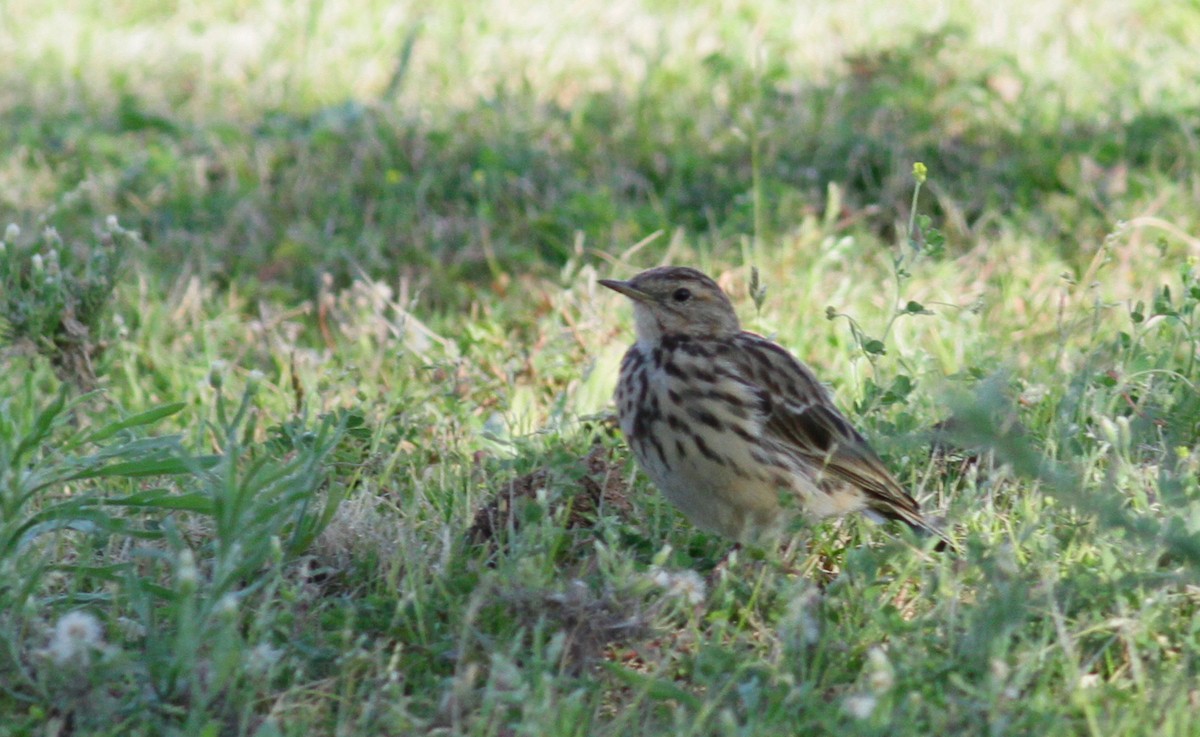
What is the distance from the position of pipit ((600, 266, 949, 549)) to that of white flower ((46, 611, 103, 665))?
169cm

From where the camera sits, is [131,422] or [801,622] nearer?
[801,622]

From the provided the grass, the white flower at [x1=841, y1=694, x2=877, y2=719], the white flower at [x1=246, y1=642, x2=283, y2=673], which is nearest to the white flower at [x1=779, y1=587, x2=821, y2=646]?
the grass

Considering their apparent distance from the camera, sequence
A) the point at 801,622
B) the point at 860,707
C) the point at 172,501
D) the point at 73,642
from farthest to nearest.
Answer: the point at 172,501, the point at 801,622, the point at 73,642, the point at 860,707

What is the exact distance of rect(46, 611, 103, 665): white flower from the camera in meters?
3.51

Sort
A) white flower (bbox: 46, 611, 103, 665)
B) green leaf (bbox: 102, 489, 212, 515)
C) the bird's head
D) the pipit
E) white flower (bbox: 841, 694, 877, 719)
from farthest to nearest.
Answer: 1. the bird's head
2. the pipit
3. green leaf (bbox: 102, 489, 212, 515)
4. white flower (bbox: 46, 611, 103, 665)
5. white flower (bbox: 841, 694, 877, 719)

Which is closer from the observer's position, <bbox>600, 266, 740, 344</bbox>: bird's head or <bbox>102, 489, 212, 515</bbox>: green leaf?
<bbox>102, 489, 212, 515</bbox>: green leaf

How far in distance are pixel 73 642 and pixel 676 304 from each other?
2.27 metres

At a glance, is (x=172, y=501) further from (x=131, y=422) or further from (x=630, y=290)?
(x=630, y=290)

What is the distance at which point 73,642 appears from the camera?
3520mm

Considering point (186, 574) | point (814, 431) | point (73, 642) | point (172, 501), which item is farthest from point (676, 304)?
point (73, 642)

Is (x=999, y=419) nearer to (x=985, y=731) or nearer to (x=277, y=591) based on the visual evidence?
(x=985, y=731)

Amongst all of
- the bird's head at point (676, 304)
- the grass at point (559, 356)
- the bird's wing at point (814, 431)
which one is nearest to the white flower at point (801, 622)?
the grass at point (559, 356)

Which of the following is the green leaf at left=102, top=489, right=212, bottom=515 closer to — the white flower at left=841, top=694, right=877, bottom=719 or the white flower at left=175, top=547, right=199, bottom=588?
the white flower at left=175, top=547, right=199, bottom=588

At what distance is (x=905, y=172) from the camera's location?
7.65 m
